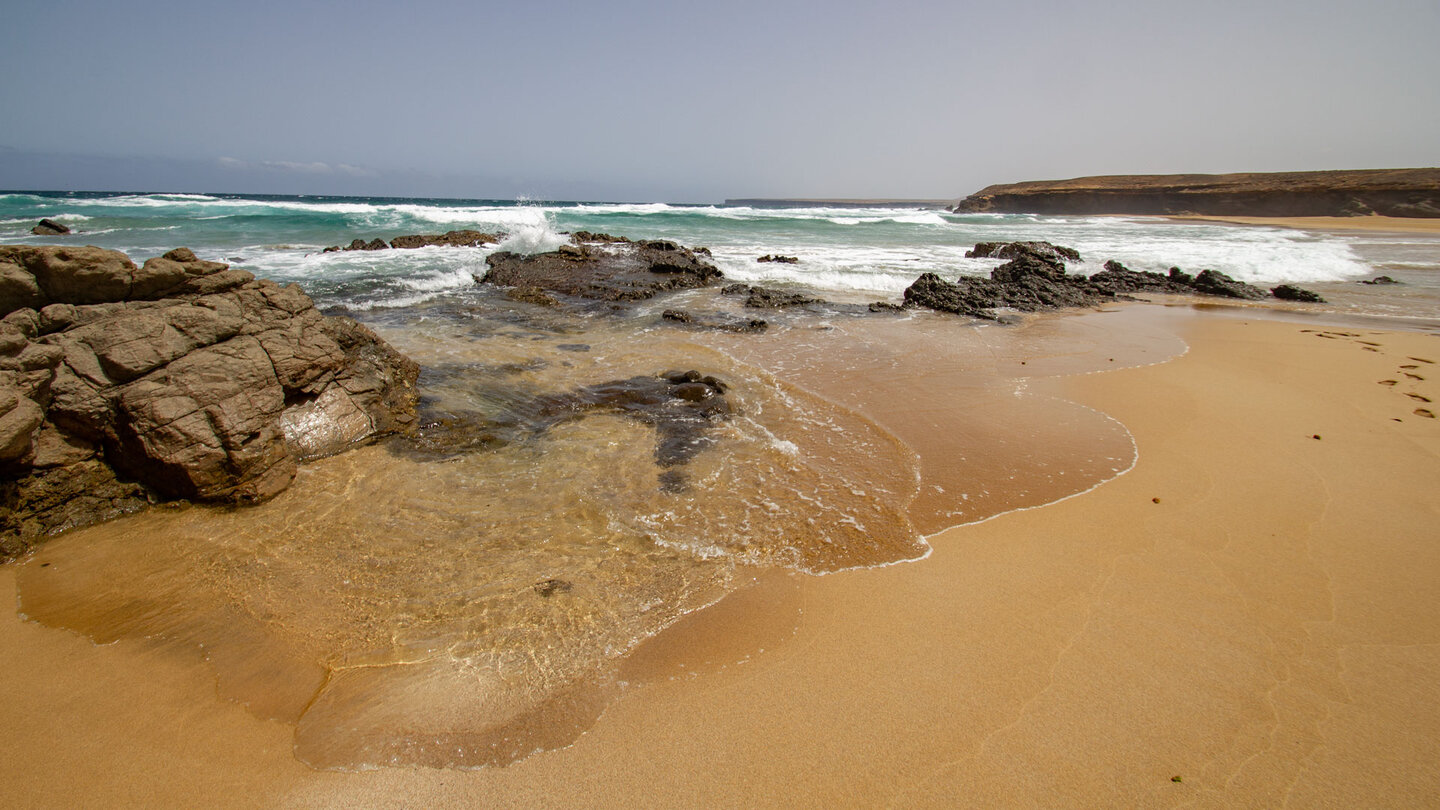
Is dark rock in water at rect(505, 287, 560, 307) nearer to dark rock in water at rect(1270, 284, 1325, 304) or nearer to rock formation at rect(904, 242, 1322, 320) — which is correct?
rock formation at rect(904, 242, 1322, 320)

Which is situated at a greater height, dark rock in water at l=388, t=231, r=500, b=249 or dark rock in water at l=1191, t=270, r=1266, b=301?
dark rock in water at l=388, t=231, r=500, b=249

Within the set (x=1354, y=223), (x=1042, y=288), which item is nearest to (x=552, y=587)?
(x=1042, y=288)

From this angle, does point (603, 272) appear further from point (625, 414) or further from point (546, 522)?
point (546, 522)

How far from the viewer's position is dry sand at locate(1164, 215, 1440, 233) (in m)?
32.2

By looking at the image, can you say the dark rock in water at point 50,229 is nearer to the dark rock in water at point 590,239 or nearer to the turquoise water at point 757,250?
the turquoise water at point 757,250

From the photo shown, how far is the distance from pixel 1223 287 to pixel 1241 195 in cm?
4770

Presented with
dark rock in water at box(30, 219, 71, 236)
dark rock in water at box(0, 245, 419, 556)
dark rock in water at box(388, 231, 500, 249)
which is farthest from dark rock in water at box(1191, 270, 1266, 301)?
dark rock in water at box(30, 219, 71, 236)

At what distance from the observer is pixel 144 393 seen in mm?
3859

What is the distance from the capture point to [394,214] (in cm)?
3644

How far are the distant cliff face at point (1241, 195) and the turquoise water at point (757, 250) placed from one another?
18.2 m

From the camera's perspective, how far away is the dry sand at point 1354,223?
32219 millimetres

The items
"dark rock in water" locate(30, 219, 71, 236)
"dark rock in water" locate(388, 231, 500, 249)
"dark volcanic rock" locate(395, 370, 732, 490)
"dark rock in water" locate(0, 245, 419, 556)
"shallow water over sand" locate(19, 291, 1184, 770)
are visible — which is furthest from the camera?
"dark rock in water" locate(30, 219, 71, 236)

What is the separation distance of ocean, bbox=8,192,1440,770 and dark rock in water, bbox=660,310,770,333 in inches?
16.7

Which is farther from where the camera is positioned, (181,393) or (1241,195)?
(1241,195)
